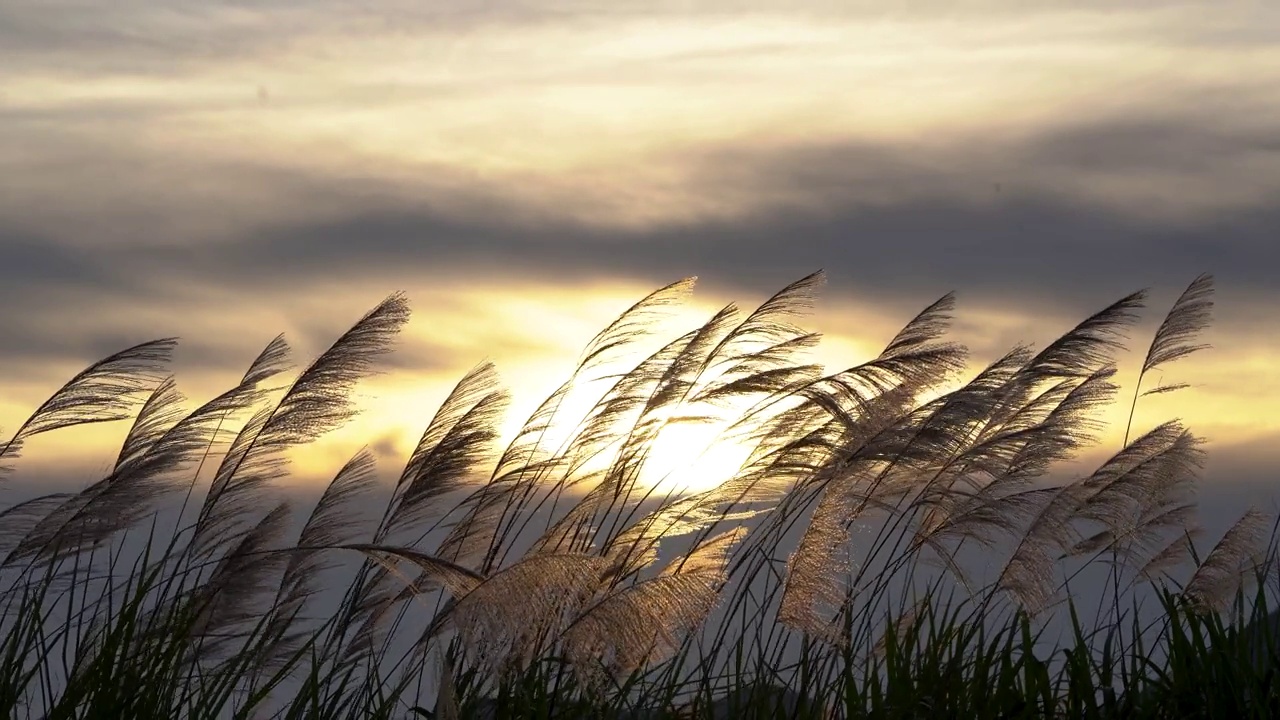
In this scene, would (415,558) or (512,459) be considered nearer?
(415,558)

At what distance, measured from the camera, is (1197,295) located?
5.89 m

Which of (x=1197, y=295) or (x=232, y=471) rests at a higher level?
(x=1197, y=295)

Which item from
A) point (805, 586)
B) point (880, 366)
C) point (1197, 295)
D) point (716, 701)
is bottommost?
point (716, 701)

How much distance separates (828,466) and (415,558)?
6.68ft

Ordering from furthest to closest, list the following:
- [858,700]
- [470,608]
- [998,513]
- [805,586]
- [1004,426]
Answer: [1004,426] → [998,513] → [858,700] → [805,586] → [470,608]

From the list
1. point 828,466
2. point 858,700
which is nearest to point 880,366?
point 828,466

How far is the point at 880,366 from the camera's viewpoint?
173 inches

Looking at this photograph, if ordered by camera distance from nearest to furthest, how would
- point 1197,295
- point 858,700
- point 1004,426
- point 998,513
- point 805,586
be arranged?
point 805,586 < point 858,700 < point 998,513 < point 1004,426 < point 1197,295

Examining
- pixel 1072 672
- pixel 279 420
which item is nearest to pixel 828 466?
pixel 1072 672

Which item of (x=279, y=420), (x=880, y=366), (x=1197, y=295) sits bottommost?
(x=279, y=420)

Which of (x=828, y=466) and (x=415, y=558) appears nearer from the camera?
(x=415, y=558)

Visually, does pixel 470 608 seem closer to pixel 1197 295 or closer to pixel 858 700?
pixel 858 700

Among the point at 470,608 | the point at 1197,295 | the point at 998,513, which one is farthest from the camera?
the point at 1197,295

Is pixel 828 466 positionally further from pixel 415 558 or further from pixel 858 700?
pixel 415 558
